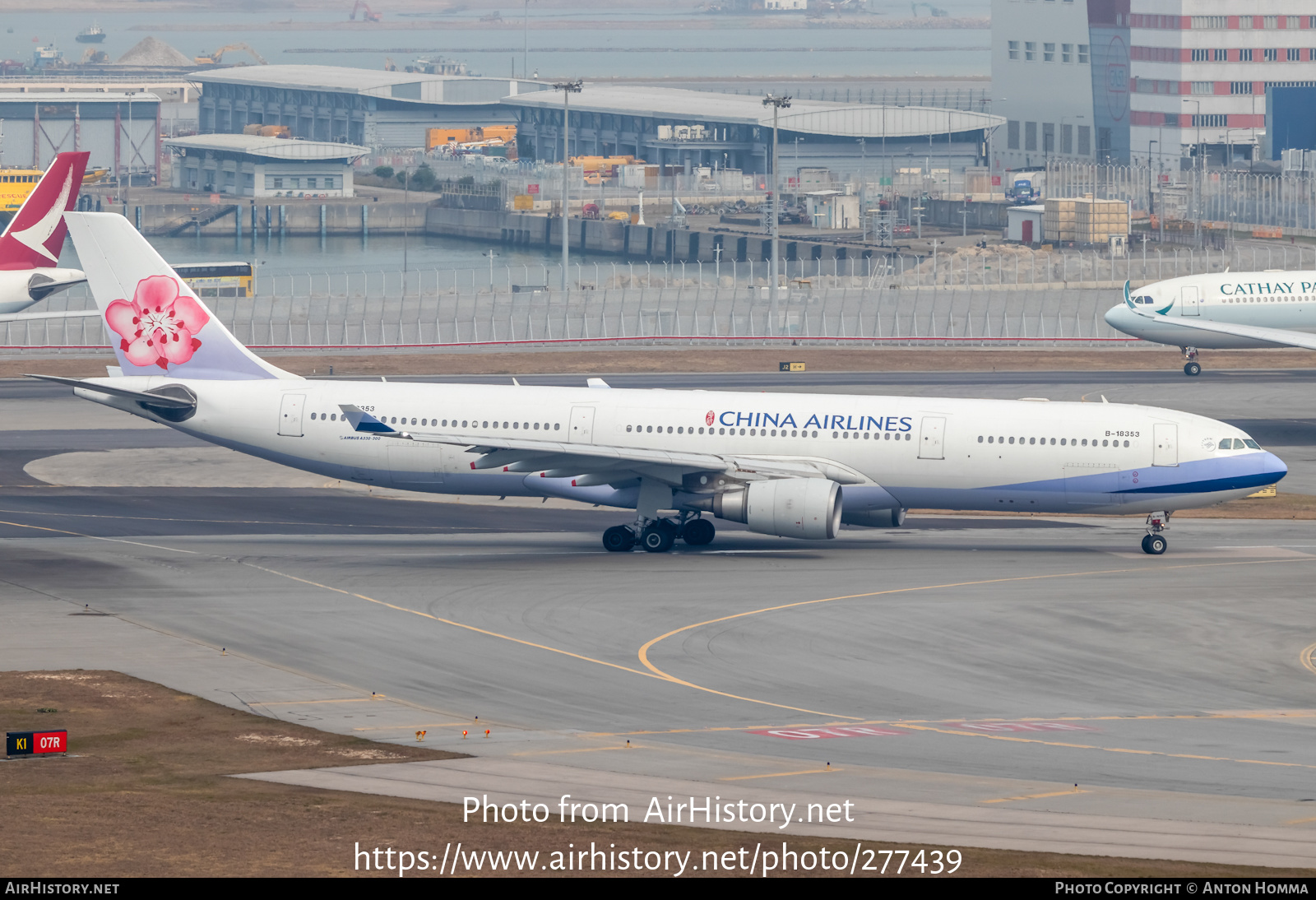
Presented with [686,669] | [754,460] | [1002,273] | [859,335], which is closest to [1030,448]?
[754,460]

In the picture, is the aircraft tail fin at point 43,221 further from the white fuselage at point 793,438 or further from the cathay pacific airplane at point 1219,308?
the cathay pacific airplane at point 1219,308

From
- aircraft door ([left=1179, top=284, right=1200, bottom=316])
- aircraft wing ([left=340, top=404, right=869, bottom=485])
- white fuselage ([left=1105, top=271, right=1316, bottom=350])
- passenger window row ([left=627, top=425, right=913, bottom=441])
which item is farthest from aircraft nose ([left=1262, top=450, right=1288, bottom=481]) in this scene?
aircraft door ([left=1179, top=284, right=1200, bottom=316])

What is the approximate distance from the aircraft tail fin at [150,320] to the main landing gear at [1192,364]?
58.5m

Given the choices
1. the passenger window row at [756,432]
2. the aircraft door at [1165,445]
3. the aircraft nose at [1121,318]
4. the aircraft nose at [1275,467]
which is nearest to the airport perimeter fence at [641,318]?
the aircraft nose at [1121,318]

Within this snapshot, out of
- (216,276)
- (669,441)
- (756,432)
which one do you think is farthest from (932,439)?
(216,276)

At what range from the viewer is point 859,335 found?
112688 mm

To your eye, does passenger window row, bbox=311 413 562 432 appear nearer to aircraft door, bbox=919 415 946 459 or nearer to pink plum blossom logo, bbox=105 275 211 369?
pink plum blossom logo, bbox=105 275 211 369

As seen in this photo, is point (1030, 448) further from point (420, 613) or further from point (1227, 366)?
point (1227, 366)

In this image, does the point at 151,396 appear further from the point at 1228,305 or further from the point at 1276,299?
Result: the point at 1276,299

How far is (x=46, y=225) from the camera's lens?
9594cm

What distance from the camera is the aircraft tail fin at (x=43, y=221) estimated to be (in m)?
95.2

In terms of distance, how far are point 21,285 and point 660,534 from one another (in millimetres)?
54850

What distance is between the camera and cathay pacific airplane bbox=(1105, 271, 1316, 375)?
97.3 metres

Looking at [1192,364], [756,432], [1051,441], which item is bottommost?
[1192,364]
